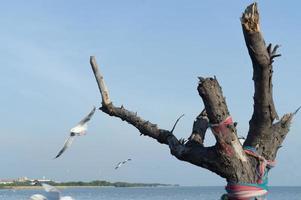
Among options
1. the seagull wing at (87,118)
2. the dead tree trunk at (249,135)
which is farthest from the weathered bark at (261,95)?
the seagull wing at (87,118)

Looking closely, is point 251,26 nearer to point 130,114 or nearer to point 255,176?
point 255,176

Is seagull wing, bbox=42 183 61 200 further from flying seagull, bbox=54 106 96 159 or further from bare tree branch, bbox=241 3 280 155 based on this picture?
bare tree branch, bbox=241 3 280 155

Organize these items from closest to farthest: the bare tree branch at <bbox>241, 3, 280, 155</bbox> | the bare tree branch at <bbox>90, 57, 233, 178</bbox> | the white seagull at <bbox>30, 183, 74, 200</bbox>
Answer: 1. the bare tree branch at <bbox>241, 3, 280, 155</bbox>
2. the bare tree branch at <bbox>90, 57, 233, 178</bbox>
3. the white seagull at <bbox>30, 183, 74, 200</bbox>

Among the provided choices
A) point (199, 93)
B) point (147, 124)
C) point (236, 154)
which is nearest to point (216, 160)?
point (236, 154)

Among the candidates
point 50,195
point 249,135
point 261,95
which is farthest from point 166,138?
point 50,195

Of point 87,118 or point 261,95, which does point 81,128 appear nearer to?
point 87,118

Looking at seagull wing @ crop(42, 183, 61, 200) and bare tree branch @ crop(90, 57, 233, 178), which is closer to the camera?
bare tree branch @ crop(90, 57, 233, 178)

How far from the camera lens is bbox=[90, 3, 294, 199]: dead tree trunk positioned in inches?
177

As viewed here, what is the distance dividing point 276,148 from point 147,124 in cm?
119

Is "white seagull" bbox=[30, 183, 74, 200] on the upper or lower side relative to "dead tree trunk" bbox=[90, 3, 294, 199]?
lower

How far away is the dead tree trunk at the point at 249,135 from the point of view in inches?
177

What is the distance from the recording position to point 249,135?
193 inches

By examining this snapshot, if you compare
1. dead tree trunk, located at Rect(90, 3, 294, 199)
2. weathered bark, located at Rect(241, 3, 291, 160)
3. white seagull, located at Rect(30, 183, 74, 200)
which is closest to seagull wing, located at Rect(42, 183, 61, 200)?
white seagull, located at Rect(30, 183, 74, 200)

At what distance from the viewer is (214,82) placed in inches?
178
